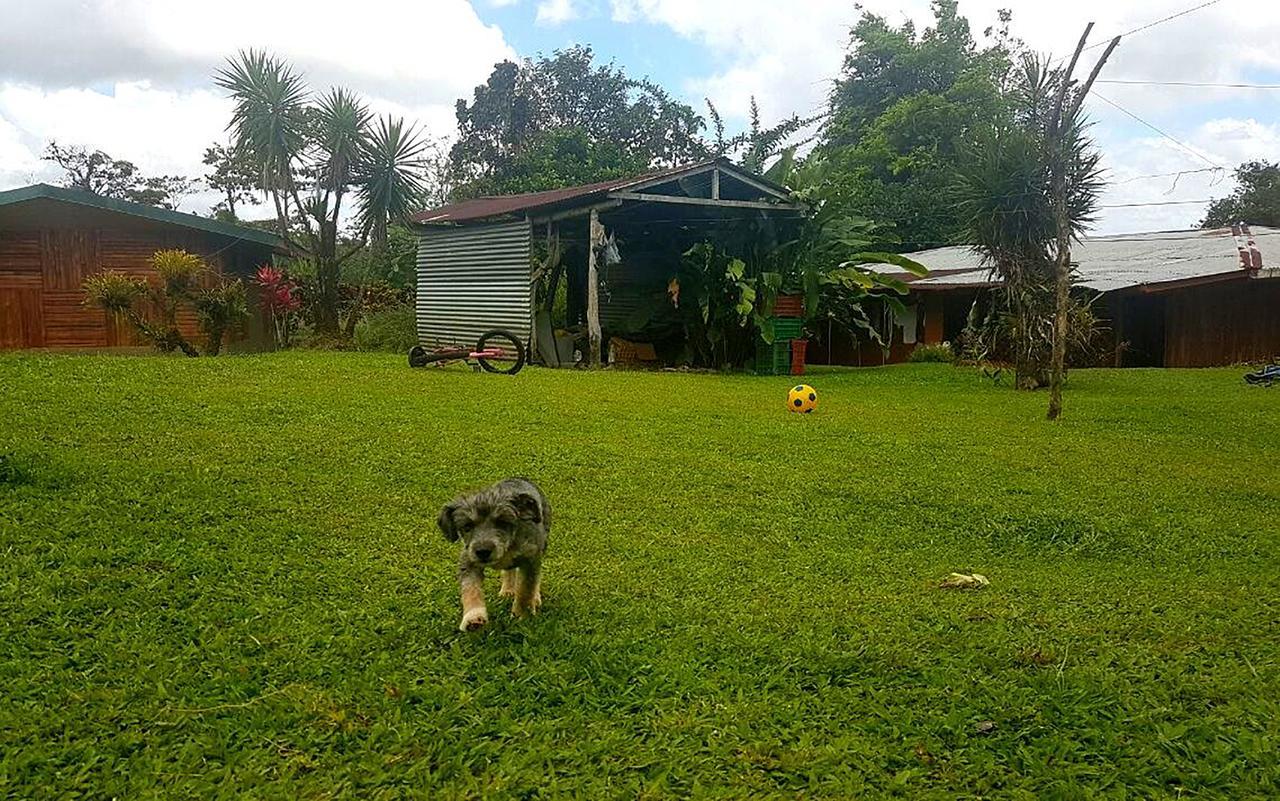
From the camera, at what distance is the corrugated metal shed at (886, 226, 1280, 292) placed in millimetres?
18031

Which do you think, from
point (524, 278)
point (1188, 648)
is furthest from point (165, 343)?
point (1188, 648)

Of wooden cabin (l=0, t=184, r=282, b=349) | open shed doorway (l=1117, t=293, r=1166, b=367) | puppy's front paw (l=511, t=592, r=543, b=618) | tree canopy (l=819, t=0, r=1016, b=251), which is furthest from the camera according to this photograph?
tree canopy (l=819, t=0, r=1016, b=251)

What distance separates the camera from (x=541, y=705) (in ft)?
9.24

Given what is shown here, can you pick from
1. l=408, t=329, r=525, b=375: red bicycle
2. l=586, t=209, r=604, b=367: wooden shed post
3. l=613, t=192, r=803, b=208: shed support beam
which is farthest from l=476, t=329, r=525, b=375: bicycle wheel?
l=613, t=192, r=803, b=208: shed support beam

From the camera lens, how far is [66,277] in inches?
615

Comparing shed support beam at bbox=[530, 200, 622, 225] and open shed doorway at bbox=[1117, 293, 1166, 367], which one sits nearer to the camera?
shed support beam at bbox=[530, 200, 622, 225]

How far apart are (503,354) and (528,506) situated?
10.6 metres

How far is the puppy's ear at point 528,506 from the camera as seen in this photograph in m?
3.07

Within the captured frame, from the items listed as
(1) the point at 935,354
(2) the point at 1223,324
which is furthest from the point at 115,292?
(2) the point at 1223,324

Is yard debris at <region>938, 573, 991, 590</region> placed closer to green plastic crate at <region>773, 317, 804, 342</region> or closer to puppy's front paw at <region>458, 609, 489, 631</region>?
puppy's front paw at <region>458, 609, 489, 631</region>

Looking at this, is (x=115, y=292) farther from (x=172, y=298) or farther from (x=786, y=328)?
(x=786, y=328)

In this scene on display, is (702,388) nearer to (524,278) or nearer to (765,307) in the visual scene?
(765,307)

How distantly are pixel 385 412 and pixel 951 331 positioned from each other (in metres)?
16.4

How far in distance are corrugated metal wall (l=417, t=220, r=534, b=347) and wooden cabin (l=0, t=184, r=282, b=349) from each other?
144 inches
